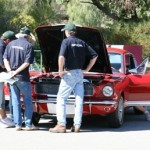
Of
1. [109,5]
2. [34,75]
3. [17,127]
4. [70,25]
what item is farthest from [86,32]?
[109,5]

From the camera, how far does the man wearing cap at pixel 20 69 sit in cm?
931

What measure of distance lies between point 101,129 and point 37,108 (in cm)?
127

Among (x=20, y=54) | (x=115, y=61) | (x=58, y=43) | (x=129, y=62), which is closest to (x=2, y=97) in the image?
(x=20, y=54)

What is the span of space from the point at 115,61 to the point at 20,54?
2669mm

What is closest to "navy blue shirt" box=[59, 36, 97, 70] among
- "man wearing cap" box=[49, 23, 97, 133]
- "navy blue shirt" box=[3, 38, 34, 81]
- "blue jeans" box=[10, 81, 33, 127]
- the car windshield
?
"man wearing cap" box=[49, 23, 97, 133]

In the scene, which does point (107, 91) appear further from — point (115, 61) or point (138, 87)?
point (115, 61)

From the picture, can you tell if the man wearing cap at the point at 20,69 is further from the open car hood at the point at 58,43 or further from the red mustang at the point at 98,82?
the open car hood at the point at 58,43

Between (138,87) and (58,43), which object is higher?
(58,43)

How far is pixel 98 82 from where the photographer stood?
9.63 meters

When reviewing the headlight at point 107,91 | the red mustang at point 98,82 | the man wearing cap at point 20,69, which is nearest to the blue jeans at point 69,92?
the red mustang at point 98,82

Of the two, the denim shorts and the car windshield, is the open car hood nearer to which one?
the car windshield

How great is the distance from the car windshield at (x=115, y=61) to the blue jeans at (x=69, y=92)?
6.08 feet

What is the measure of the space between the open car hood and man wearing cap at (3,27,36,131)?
1031mm
